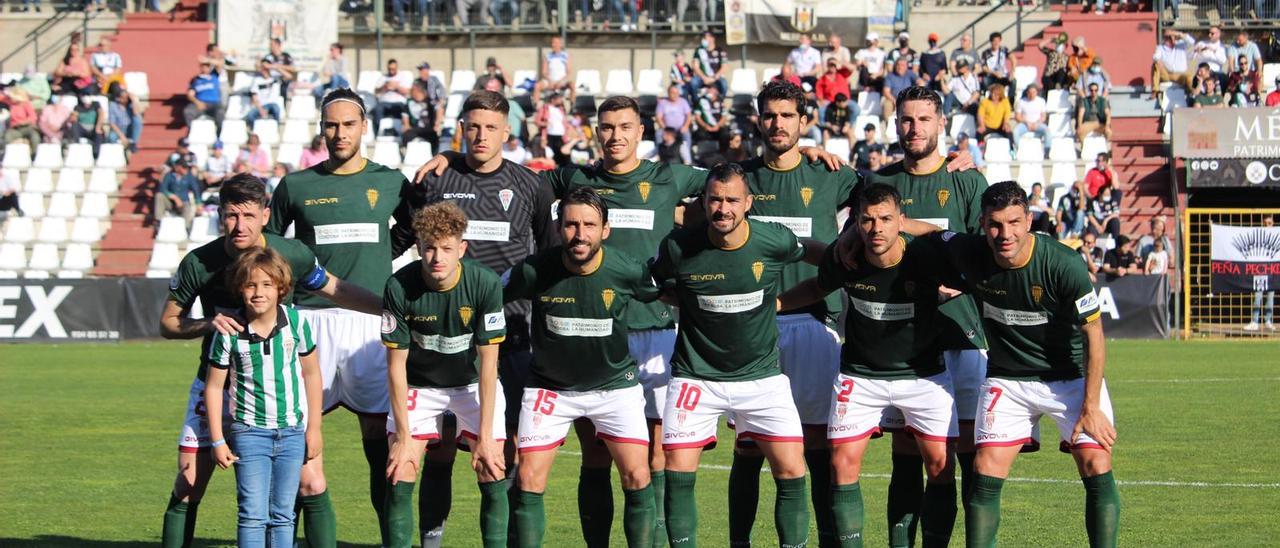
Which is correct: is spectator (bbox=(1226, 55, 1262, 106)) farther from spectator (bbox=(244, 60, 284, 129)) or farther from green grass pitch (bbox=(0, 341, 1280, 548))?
spectator (bbox=(244, 60, 284, 129))

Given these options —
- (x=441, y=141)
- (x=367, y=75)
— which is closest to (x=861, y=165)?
(x=441, y=141)

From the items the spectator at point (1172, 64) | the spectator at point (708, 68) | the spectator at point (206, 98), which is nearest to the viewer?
the spectator at point (708, 68)

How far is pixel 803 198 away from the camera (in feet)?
27.2

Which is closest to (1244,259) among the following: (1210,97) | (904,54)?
(1210,97)

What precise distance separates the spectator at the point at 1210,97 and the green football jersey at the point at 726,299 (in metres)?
19.8

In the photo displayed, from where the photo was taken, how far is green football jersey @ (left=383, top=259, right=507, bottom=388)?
749 centimetres

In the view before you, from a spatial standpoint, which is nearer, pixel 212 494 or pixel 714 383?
pixel 714 383

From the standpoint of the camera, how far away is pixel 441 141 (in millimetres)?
26109

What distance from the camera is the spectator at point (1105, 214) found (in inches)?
913

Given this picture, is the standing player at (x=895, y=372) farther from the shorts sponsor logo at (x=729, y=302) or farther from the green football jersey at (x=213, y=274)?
the green football jersey at (x=213, y=274)

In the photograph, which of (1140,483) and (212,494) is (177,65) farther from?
(1140,483)

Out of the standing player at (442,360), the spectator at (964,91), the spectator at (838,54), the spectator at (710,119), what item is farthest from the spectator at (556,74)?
the standing player at (442,360)

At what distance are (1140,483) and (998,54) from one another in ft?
53.7

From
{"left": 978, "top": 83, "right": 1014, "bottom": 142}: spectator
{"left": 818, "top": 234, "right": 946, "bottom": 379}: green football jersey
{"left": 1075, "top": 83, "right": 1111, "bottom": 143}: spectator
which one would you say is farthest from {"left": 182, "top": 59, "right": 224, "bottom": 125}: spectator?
{"left": 818, "top": 234, "right": 946, "bottom": 379}: green football jersey
